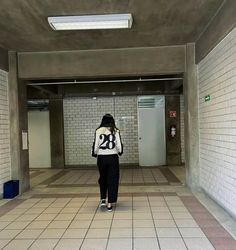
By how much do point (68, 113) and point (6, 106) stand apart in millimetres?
4984

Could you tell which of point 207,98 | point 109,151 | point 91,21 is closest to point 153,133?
point 207,98

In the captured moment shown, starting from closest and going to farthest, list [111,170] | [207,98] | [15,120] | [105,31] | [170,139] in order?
1. [111,170]
2. [105,31]
3. [207,98]
4. [15,120]
5. [170,139]

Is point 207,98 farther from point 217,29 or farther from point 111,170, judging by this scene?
point 111,170

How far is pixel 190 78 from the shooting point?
6.70 metres

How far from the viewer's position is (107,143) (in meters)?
5.39

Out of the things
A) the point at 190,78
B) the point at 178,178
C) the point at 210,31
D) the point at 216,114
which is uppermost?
the point at 210,31

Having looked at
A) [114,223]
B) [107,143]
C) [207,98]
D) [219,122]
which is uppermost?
[207,98]

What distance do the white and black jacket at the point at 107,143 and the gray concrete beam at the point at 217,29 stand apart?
2091mm

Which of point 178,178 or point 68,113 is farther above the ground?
point 68,113

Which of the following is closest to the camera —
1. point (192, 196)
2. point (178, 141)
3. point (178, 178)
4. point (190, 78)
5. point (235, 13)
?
point (235, 13)

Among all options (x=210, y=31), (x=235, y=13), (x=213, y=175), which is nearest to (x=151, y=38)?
(x=210, y=31)

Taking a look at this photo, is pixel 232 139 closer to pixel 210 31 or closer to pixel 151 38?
pixel 210 31

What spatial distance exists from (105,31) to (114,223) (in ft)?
10.1

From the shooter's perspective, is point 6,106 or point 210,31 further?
point 6,106
